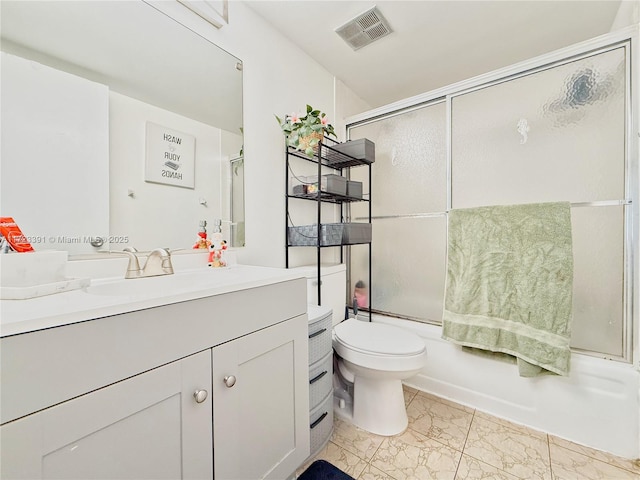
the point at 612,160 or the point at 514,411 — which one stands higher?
the point at 612,160

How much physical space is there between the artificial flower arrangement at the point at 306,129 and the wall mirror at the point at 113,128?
0.30 metres

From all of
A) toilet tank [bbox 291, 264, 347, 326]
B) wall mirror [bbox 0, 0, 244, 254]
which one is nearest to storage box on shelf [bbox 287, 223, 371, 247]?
toilet tank [bbox 291, 264, 347, 326]

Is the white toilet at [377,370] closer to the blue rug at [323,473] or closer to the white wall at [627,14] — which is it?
the blue rug at [323,473]

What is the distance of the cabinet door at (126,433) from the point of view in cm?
47

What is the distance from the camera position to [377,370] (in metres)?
1.26

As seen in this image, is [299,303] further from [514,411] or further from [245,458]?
[514,411]

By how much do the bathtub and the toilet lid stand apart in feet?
1.39

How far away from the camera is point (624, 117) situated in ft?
4.13

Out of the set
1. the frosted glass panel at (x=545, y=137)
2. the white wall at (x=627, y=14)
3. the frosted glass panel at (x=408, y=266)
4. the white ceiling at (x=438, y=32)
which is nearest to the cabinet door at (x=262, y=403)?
the frosted glass panel at (x=408, y=266)

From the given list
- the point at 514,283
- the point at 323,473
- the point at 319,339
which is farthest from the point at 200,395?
the point at 514,283

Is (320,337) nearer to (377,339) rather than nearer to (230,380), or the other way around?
(377,339)

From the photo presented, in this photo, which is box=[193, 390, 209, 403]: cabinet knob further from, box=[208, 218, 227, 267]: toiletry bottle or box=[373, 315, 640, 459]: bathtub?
box=[373, 315, 640, 459]: bathtub

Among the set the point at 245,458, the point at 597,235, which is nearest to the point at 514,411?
the point at 597,235

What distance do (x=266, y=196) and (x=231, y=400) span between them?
1.05 m
